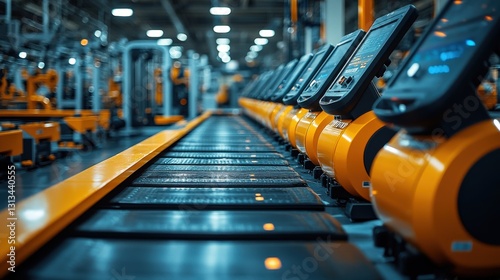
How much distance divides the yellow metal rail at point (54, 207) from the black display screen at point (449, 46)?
1.73 metres

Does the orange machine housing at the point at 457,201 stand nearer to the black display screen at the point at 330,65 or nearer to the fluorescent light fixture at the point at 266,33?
the black display screen at the point at 330,65

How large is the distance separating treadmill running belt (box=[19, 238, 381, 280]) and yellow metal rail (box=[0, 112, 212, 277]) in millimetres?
97

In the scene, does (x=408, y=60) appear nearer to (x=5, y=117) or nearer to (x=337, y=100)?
(x=337, y=100)

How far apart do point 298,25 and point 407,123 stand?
8071 mm

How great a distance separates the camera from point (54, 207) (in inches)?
102

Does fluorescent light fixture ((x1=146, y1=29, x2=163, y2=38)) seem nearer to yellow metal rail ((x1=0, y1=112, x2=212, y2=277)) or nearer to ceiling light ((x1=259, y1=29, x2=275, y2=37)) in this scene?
ceiling light ((x1=259, y1=29, x2=275, y2=37))

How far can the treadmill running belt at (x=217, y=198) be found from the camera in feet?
10.3

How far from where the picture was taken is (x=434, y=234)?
1.78 metres

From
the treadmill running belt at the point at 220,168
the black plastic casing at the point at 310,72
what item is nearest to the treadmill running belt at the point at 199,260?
the treadmill running belt at the point at 220,168

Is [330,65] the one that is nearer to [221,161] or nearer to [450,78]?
[221,161]

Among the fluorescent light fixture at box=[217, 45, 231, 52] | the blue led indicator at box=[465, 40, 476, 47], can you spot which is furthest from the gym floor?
the fluorescent light fixture at box=[217, 45, 231, 52]

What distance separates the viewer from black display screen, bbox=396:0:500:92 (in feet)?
6.37

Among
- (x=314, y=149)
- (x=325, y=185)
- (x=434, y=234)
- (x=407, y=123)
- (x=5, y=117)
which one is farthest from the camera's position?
(x=5, y=117)

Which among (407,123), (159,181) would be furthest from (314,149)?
(407,123)
